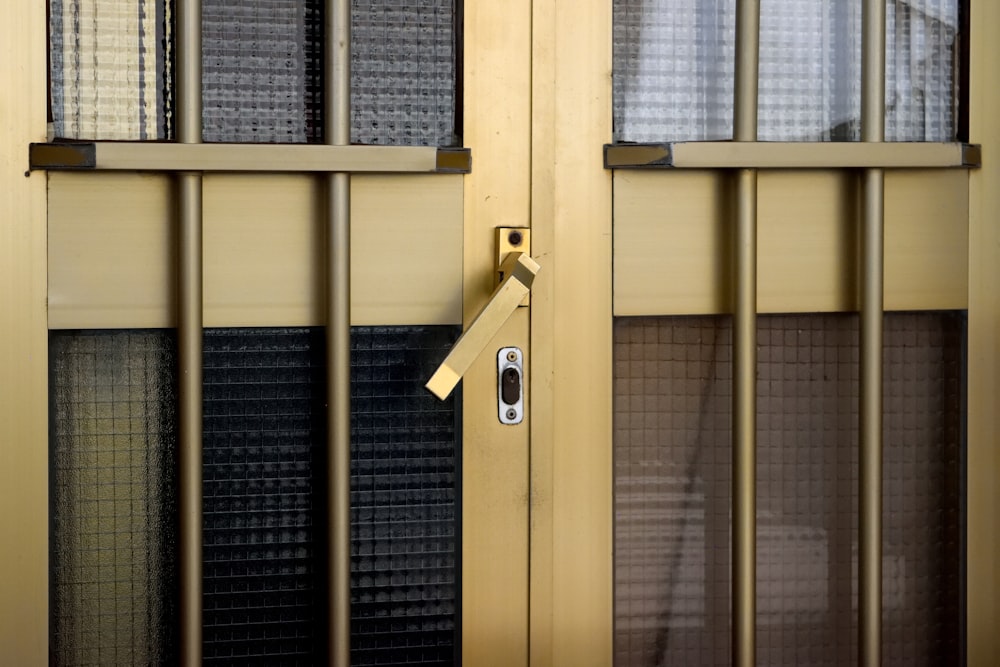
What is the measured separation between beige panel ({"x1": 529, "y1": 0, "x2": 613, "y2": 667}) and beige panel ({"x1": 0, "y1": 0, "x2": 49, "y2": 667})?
598 millimetres

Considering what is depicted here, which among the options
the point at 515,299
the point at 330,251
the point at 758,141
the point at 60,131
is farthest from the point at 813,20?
the point at 60,131

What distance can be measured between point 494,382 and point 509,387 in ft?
0.07

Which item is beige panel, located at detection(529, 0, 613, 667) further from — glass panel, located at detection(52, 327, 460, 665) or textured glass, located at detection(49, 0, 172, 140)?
textured glass, located at detection(49, 0, 172, 140)

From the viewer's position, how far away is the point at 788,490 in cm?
126

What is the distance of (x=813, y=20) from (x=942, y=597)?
801 millimetres

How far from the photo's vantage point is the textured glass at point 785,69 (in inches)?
48.2

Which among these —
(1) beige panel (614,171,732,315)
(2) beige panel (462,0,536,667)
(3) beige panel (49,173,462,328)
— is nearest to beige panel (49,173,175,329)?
(3) beige panel (49,173,462,328)

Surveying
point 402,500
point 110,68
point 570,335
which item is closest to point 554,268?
point 570,335

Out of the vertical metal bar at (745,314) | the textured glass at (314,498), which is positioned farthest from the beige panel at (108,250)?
the vertical metal bar at (745,314)

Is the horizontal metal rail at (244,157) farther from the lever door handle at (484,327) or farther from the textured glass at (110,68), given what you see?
the lever door handle at (484,327)

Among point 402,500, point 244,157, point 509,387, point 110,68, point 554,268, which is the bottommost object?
point 402,500

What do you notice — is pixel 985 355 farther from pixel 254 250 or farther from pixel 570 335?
pixel 254 250

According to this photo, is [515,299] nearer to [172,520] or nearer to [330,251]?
[330,251]

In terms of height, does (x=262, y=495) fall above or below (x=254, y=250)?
below
